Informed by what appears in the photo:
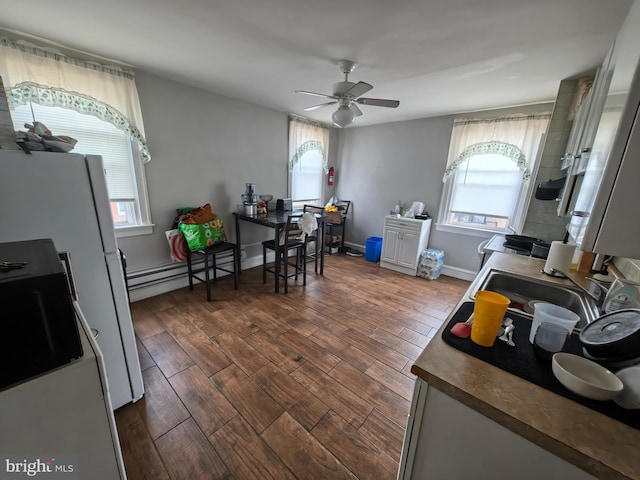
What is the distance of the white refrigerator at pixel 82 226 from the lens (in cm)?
106

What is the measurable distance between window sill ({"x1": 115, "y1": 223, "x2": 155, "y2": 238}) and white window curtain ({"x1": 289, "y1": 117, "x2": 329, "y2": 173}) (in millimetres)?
2194

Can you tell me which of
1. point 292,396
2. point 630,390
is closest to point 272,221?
point 292,396

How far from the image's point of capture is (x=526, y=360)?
2.72ft

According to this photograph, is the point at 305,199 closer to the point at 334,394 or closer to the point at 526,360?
the point at 334,394

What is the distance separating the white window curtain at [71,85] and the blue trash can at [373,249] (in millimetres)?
3341

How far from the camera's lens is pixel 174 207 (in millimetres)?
2896

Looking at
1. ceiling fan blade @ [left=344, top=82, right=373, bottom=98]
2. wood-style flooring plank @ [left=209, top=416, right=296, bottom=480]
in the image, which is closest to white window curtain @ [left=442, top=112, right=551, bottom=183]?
ceiling fan blade @ [left=344, top=82, right=373, bottom=98]

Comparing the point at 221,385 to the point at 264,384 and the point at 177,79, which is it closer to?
the point at 264,384

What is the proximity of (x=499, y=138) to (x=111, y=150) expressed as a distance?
441 centimetres

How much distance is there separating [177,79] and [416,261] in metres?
3.79

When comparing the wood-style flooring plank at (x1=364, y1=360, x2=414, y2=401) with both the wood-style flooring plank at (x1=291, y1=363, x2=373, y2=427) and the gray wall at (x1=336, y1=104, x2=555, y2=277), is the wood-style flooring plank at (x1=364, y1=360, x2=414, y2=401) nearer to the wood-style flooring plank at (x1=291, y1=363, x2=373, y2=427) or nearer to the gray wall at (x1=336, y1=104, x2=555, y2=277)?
the wood-style flooring plank at (x1=291, y1=363, x2=373, y2=427)

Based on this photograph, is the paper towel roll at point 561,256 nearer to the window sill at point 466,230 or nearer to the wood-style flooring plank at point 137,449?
the window sill at point 466,230

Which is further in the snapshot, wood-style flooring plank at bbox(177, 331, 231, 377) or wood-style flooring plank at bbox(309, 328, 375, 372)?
wood-style flooring plank at bbox(309, 328, 375, 372)

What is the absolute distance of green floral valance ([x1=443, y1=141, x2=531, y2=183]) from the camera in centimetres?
300
